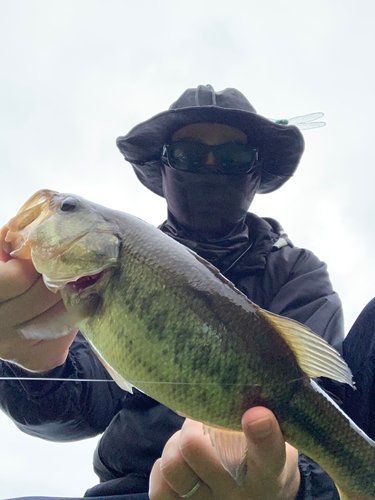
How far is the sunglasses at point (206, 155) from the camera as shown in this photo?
281 centimetres

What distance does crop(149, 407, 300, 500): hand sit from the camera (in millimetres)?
1119

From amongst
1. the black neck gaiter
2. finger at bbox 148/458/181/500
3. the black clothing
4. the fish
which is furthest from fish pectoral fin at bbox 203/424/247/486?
the black neck gaiter

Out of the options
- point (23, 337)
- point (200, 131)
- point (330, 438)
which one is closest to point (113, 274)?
point (23, 337)

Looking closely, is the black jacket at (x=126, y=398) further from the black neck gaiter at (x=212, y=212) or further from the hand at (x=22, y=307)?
the hand at (x=22, y=307)

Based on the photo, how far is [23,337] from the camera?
4.84ft

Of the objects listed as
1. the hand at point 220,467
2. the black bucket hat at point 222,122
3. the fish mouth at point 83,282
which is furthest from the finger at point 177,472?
the black bucket hat at point 222,122

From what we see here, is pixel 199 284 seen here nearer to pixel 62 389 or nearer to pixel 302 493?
pixel 302 493

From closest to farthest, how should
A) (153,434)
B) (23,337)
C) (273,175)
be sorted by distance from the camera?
(23,337), (153,434), (273,175)

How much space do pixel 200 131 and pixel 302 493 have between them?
2399mm

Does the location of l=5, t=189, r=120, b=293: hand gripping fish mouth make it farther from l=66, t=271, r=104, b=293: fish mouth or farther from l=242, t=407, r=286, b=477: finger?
l=242, t=407, r=286, b=477: finger

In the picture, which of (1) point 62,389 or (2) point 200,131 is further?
(2) point 200,131

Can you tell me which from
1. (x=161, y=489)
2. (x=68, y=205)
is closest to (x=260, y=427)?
(x=161, y=489)

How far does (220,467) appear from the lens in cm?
124

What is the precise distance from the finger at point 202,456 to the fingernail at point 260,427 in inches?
7.5
